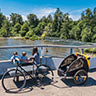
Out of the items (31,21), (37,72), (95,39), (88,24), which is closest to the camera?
(37,72)

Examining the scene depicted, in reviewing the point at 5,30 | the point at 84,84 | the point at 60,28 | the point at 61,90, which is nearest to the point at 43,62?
the point at 61,90

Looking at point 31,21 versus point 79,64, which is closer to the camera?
point 79,64

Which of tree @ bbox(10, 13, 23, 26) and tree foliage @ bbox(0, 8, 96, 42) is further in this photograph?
tree @ bbox(10, 13, 23, 26)

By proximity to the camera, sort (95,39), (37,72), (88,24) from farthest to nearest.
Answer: (88,24) → (95,39) → (37,72)

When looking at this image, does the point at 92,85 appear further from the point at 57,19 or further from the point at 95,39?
the point at 57,19

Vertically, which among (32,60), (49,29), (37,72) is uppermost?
(49,29)

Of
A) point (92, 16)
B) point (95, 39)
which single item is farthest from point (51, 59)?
point (92, 16)

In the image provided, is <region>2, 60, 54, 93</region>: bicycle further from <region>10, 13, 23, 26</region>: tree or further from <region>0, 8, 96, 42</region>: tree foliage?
<region>10, 13, 23, 26</region>: tree

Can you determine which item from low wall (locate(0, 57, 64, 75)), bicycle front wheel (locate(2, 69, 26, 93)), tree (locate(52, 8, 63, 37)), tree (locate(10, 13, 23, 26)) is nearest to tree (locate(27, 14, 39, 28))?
tree (locate(10, 13, 23, 26))

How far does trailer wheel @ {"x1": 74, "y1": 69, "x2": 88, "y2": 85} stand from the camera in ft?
11.1

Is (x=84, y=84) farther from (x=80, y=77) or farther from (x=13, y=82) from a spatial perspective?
(x=13, y=82)

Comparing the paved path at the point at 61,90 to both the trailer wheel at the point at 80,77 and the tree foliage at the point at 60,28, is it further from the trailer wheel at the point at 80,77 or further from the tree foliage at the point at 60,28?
the tree foliage at the point at 60,28

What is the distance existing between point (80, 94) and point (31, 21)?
260 feet

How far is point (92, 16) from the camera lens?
5084 centimetres
